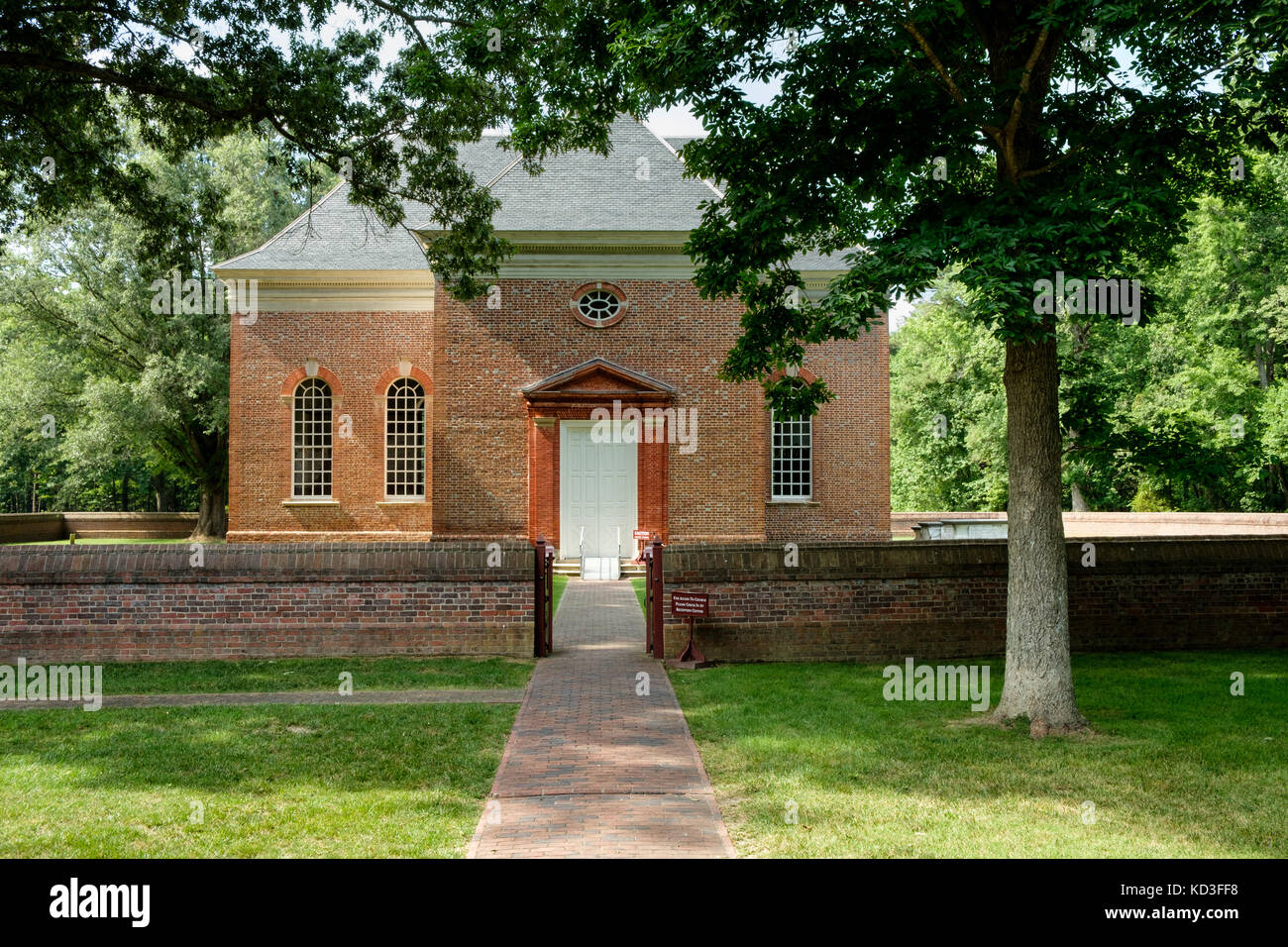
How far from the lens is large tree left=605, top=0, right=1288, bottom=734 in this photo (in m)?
7.18

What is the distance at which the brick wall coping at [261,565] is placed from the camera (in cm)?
1131

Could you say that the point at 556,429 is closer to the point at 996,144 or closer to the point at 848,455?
the point at 848,455

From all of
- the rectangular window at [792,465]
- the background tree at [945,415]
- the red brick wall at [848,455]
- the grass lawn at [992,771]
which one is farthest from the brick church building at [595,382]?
the background tree at [945,415]

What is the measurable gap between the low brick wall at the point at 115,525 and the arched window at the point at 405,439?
20.6m

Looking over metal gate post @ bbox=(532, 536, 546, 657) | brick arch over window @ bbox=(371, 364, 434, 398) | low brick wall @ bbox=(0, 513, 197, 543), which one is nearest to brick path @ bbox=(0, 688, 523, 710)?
metal gate post @ bbox=(532, 536, 546, 657)

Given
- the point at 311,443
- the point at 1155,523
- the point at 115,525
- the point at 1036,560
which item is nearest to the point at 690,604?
the point at 1036,560

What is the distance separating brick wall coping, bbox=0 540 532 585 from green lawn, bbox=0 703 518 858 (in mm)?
2749

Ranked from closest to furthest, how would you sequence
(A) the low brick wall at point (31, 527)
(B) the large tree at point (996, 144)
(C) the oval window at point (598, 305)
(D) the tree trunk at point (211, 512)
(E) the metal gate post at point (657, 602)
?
1. (B) the large tree at point (996, 144)
2. (E) the metal gate post at point (657, 602)
3. (C) the oval window at point (598, 305)
4. (D) the tree trunk at point (211, 512)
5. (A) the low brick wall at point (31, 527)

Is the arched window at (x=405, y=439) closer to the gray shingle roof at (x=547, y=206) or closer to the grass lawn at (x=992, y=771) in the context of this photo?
the gray shingle roof at (x=547, y=206)

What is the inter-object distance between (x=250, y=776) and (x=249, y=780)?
108mm

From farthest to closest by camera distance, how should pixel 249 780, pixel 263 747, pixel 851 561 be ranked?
1. pixel 851 561
2. pixel 263 747
3. pixel 249 780

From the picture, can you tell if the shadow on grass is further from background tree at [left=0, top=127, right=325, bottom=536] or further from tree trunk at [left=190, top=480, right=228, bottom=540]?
tree trunk at [left=190, top=480, right=228, bottom=540]

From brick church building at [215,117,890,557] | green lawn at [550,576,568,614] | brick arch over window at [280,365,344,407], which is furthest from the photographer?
brick arch over window at [280,365,344,407]

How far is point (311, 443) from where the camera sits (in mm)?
24172
